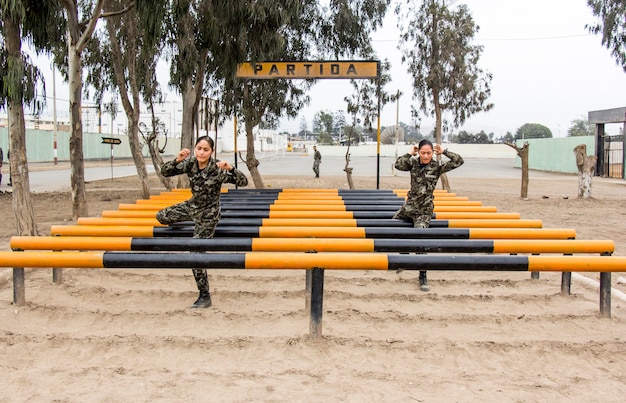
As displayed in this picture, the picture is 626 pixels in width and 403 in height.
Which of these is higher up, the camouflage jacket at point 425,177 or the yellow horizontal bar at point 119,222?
the camouflage jacket at point 425,177

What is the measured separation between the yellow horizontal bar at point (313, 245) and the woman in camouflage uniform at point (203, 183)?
22.5 inches

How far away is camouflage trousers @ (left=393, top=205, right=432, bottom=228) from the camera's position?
6.12 meters

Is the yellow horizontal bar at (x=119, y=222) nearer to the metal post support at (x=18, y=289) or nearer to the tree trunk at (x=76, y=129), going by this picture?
the metal post support at (x=18, y=289)

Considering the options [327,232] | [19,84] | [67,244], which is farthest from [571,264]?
[19,84]

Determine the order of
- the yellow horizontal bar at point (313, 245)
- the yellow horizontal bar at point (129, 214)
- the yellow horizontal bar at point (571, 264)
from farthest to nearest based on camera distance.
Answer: the yellow horizontal bar at point (129, 214) → the yellow horizontal bar at point (313, 245) → the yellow horizontal bar at point (571, 264)

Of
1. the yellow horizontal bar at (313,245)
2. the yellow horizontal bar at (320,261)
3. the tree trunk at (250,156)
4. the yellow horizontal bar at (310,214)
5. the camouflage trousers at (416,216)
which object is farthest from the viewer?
the tree trunk at (250,156)

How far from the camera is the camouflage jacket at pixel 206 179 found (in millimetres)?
5133

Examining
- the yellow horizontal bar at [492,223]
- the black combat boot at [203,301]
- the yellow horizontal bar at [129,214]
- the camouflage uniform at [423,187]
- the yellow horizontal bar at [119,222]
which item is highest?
the camouflage uniform at [423,187]

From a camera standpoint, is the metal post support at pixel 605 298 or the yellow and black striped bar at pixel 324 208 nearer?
the metal post support at pixel 605 298

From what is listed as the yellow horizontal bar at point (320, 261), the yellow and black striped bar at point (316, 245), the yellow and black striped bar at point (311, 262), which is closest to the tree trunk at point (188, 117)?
the yellow and black striped bar at point (316, 245)

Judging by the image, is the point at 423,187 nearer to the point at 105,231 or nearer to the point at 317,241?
the point at 317,241

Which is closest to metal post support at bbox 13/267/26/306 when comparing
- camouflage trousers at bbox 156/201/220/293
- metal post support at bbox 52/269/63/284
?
metal post support at bbox 52/269/63/284

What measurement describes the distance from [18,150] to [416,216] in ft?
19.0

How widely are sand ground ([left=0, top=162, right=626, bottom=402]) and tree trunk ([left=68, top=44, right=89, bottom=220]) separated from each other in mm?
4201
